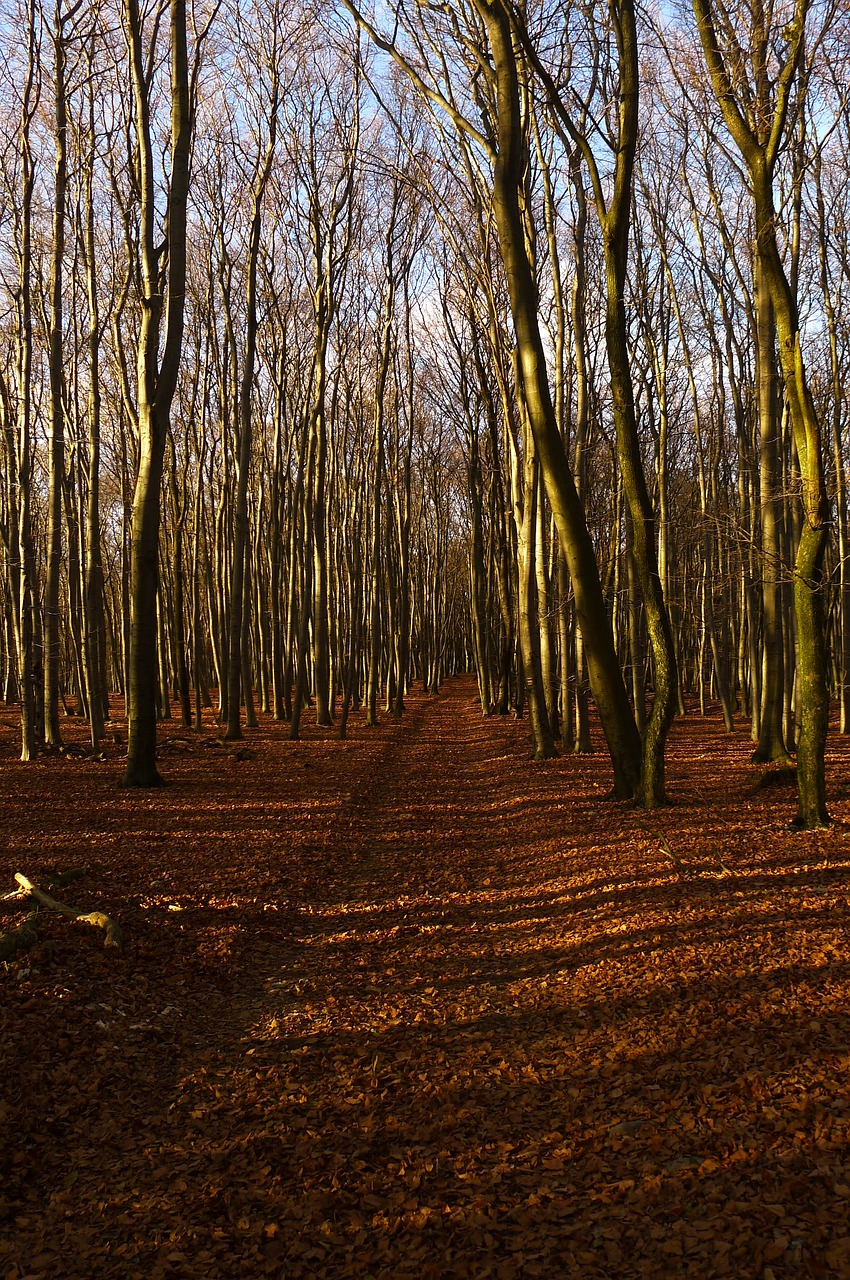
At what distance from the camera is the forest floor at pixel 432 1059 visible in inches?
111

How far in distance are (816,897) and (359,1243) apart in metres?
4.17

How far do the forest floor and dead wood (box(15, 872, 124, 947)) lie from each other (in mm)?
114

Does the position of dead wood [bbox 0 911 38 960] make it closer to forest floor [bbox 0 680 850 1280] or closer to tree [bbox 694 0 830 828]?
forest floor [bbox 0 680 850 1280]

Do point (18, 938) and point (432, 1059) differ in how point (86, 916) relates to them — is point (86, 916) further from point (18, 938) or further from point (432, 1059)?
point (432, 1059)

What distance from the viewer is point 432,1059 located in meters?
4.11

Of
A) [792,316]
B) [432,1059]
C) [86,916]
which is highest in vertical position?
[792,316]

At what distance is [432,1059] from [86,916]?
2.50 meters

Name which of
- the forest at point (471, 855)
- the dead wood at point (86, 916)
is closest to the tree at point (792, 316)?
the forest at point (471, 855)

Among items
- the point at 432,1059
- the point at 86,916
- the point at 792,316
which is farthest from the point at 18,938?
the point at 792,316

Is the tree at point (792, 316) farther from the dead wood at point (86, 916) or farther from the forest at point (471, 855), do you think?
the dead wood at point (86, 916)

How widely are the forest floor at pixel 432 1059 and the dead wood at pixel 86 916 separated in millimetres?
114

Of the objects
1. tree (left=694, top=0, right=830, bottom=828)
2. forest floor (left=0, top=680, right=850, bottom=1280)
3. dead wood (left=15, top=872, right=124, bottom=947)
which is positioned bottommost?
forest floor (left=0, top=680, right=850, bottom=1280)

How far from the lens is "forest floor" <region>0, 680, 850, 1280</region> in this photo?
282 cm

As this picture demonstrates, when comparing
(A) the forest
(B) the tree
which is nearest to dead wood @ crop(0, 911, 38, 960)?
(A) the forest
